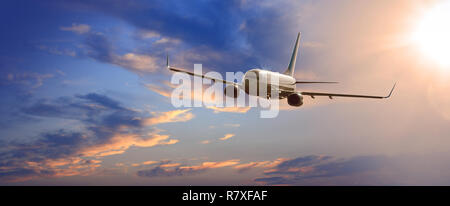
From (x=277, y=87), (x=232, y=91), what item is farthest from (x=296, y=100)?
(x=232, y=91)

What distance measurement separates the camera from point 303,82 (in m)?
54.2

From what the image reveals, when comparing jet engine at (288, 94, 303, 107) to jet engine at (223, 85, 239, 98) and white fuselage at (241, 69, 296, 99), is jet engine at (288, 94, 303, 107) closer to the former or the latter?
white fuselage at (241, 69, 296, 99)

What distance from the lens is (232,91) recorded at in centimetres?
4959

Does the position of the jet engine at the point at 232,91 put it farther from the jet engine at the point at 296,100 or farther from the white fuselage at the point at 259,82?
the jet engine at the point at 296,100

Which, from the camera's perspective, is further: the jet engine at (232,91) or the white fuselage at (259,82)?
the jet engine at (232,91)

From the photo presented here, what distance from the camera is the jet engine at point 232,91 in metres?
49.4

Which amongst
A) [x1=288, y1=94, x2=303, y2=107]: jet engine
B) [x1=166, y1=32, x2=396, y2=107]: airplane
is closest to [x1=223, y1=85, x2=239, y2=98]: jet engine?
[x1=166, y1=32, x2=396, y2=107]: airplane

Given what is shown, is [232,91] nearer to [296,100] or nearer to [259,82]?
[259,82]

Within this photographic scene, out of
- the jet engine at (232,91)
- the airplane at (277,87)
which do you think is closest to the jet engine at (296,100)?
the airplane at (277,87)

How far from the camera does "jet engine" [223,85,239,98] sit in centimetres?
4938
